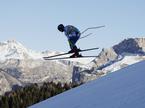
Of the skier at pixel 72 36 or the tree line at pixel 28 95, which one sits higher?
the skier at pixel 72 36

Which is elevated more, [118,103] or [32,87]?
[118,103]

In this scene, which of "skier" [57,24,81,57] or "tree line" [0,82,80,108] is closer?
"skier" [57,24,81,57]

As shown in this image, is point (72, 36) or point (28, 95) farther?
point (28, 95)

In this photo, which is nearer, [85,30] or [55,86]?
[85,30]

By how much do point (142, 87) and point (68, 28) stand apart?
9.98m

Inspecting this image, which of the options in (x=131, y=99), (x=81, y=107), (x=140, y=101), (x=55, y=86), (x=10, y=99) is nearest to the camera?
(x=140, y=101)

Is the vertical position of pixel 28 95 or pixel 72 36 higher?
pixel 72 36

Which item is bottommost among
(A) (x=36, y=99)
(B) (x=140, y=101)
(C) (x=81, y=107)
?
(A) (x=36, y=99)

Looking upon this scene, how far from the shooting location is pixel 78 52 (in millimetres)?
22297

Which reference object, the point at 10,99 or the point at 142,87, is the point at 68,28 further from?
the point at 10,99

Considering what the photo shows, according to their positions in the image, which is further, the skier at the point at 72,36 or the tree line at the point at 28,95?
the tree line at the point at 28,95

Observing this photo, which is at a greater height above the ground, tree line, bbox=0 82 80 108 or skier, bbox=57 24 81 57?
skier, bbox=57 24 81 57

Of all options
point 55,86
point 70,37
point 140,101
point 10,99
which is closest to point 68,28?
point 70,37

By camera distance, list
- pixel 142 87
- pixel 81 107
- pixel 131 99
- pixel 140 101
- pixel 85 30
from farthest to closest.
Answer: pixel 85 30
pixel 81 107
pixel 142 87
pixel 131 99
pixel 140 101
